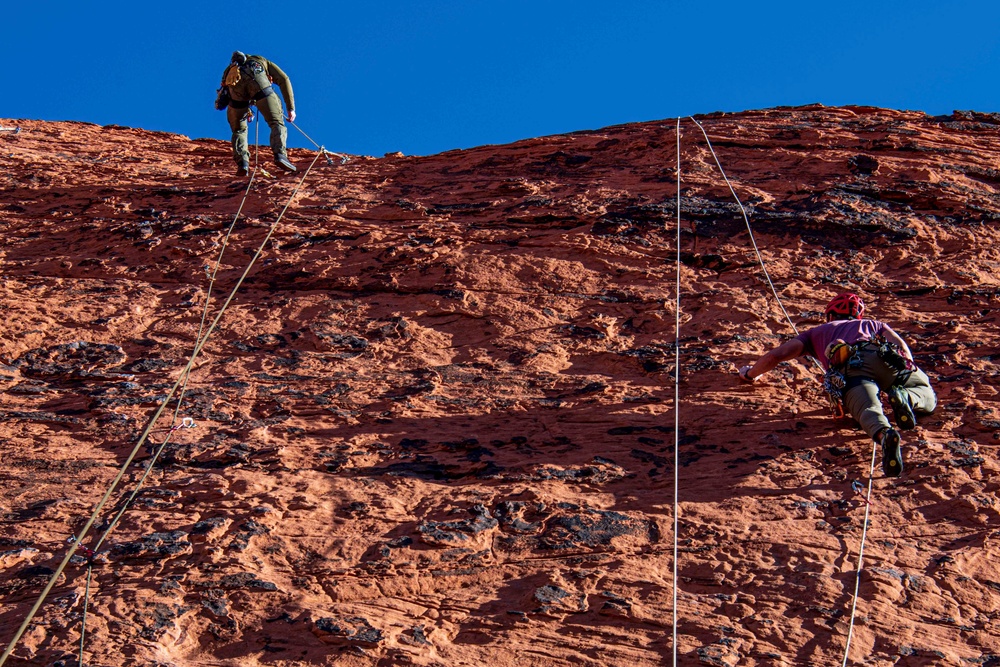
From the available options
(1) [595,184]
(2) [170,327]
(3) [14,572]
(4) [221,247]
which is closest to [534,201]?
(1) [595,184]

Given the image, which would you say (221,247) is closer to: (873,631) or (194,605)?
(194,605)

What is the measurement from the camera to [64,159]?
10.8 metres

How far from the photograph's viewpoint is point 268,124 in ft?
33.4

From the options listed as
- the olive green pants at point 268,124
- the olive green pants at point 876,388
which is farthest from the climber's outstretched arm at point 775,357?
the olive green pants at point 268,124

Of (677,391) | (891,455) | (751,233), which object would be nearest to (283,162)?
(751,233)

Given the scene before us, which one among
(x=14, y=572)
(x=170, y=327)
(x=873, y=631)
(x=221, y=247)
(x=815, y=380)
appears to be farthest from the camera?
(x=221, y=247)

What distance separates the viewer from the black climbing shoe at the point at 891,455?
5.58m

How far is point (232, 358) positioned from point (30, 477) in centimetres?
166

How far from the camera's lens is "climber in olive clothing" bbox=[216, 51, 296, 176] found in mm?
9977

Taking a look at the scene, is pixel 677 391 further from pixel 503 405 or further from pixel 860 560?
pixel 860 560

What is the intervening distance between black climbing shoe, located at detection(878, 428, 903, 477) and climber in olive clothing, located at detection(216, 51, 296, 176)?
248 inches

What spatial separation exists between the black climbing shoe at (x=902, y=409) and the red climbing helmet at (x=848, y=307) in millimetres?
923

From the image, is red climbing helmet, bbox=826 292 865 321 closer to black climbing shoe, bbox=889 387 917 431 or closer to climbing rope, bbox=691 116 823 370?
climbing rope, bbox=691 116 823 370

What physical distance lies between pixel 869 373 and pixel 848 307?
2.68 feet
